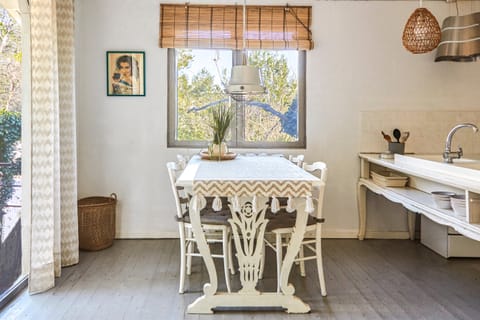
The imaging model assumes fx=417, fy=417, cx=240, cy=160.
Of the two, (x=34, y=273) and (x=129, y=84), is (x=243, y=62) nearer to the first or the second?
(x=129, y=84)

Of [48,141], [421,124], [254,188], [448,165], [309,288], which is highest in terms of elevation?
[421,124]

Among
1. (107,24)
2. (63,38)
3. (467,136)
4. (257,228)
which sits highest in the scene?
(107,24)

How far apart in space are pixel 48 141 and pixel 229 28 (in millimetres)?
1930

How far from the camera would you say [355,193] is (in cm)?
402

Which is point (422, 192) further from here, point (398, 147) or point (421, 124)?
point (421, 124)

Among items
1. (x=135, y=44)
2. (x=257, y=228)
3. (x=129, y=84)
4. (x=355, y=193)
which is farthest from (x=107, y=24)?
(x=355, y=193)

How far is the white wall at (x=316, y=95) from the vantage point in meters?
3.86

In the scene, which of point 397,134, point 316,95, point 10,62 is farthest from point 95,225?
point 397,134

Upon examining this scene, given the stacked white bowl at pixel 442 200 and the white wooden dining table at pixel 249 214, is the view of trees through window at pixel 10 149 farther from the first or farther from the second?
the stacked white bowl at pixel 442 200

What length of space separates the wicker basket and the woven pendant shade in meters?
2.82

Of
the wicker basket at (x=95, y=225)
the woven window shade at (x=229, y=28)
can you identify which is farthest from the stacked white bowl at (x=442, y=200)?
the wicker basket at (x=95, y=225)

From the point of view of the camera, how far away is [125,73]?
3.87 meters

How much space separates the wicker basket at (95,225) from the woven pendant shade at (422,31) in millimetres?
2816

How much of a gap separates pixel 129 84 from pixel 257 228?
215 centimetres
